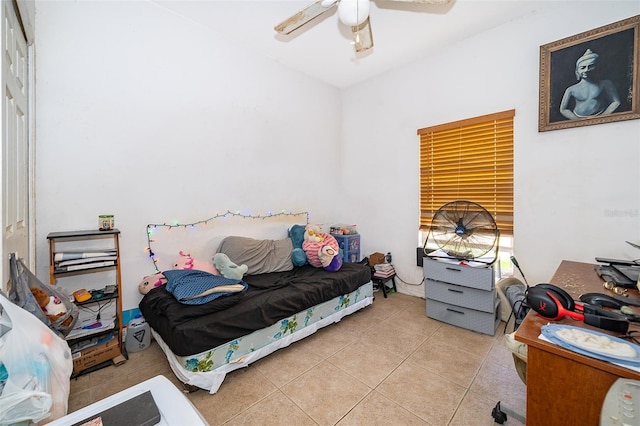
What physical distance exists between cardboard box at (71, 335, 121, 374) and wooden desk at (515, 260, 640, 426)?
2.48m

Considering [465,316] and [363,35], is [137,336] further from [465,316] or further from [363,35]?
[363,35]

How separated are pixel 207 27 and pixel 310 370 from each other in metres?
3.21

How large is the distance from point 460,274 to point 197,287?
2.24 metres

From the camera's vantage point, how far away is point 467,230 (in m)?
2.38

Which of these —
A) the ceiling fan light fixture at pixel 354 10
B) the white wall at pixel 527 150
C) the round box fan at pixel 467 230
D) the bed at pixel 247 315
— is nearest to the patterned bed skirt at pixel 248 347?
the bed at pixel 247 315

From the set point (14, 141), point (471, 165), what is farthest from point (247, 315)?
point (471, 165)

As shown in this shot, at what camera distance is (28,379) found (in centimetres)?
79

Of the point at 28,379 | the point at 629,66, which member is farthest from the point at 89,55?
the point at 629,66

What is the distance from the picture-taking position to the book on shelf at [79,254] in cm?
173

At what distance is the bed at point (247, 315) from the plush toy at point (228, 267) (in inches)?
4.9

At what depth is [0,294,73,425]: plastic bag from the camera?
0.71m

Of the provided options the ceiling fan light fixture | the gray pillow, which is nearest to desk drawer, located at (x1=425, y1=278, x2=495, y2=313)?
the gray pillow

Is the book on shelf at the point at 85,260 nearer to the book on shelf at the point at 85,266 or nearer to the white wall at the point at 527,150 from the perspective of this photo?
the book on shelf at the point at 85,266

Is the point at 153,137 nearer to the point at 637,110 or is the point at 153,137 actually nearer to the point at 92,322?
the point at 92,322
